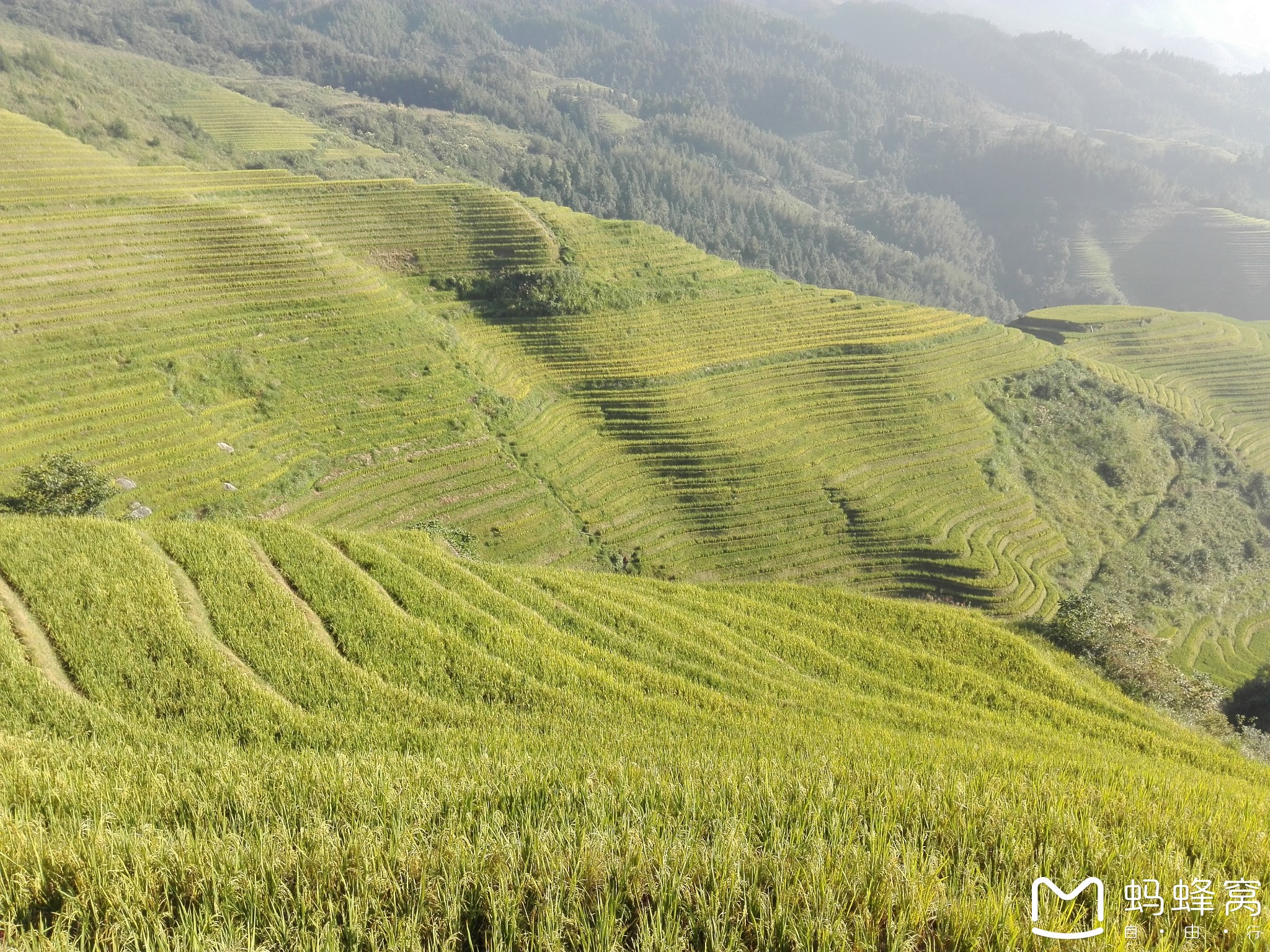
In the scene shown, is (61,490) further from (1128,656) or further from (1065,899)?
A: (1128,656)

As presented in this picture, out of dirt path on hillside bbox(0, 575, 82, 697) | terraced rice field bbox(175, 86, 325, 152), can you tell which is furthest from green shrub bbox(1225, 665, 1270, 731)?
terraced rice field bbox(175, 86, 325, 152)

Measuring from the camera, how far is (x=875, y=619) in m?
18.2

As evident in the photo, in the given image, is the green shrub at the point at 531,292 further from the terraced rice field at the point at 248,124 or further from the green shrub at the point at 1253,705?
the terraced rice field at the point at 248,124

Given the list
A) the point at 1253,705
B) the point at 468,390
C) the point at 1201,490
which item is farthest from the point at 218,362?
the point at 1201,490

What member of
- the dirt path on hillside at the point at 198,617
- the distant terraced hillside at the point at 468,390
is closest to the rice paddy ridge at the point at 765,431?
the distant terraced hillside at the point at 468,390

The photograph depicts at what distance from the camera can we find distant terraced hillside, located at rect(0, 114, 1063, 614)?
31.0 m

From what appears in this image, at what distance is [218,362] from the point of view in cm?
3409

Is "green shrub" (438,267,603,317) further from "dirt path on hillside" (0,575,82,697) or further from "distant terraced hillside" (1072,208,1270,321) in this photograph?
"distant terraced hillside" (1072,208,1270,321)

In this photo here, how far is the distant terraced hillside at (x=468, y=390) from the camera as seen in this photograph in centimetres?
3100

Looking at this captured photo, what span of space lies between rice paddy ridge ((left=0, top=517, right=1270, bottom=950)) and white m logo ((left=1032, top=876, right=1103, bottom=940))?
0.10 meters

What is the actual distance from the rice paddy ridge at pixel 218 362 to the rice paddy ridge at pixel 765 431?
4.68m

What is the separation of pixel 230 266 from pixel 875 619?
45107 millimetres

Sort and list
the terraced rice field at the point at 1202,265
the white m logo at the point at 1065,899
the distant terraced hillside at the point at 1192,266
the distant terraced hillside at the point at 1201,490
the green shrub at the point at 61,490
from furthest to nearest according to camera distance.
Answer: the distant terraced hillside at the point at 1192,266, the terraced rice field at the point at 1202,265, the distant terraced hillside at the point at 1201,490, the green shrub at the point at 61,490, the white m logo at the point at 1065,899

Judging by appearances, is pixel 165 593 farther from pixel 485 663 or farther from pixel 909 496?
pixel 909 496
